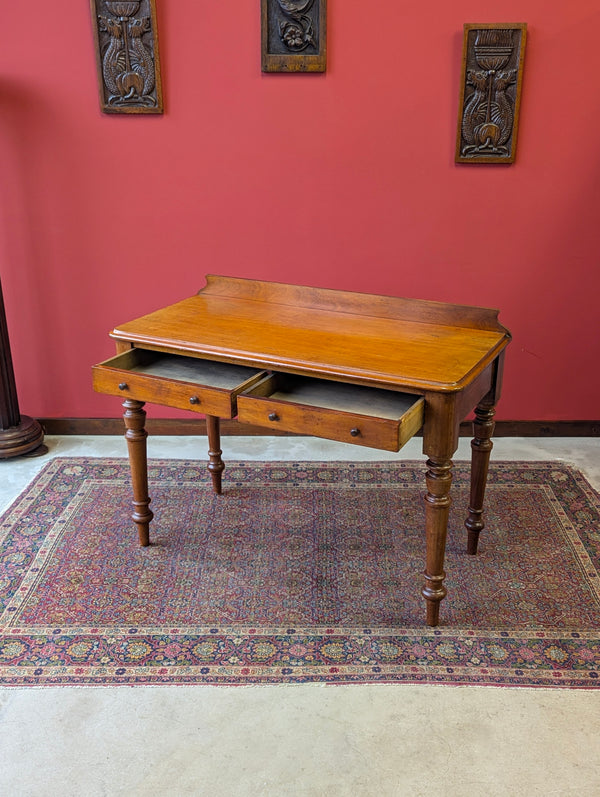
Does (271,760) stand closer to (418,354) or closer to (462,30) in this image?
(418,354)

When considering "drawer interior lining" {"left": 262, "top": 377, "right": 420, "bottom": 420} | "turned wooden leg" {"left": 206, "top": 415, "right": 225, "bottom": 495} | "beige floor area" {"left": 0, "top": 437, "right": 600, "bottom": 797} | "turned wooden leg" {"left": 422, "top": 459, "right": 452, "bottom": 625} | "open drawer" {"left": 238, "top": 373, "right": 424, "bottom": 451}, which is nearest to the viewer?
"beige floor area" {"left": 0, "top": 437, "right": 600, "bottom": 797}

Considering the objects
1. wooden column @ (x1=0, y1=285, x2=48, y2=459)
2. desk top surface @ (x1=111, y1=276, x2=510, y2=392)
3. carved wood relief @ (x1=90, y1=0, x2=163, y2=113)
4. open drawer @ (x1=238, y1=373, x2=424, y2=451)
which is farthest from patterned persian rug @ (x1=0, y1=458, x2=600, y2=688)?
carved wood relief @ (x1=90, y1=0, x2=163, y2=113)

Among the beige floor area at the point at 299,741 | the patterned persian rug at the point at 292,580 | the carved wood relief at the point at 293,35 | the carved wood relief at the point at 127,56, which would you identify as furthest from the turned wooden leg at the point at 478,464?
the carved wood relief at the point at 127,56

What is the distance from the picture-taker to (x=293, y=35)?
3254 millimetres

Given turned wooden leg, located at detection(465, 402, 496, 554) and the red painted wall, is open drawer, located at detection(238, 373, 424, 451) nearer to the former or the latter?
turned wooden leg, located at detection(465, 402, 496, 554)

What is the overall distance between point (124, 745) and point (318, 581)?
2.85ft

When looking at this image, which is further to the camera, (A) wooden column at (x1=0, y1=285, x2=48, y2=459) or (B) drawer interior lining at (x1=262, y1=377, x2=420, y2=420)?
(A) wooden column at (x1=0, y1=285, x2=48, y2=459)

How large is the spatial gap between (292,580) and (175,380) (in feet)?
2.58

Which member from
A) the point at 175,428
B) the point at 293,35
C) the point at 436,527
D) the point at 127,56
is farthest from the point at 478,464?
the point at 127,56

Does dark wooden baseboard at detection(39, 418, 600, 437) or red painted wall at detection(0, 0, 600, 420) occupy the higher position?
red painted wall at detection(0, 0, 600, 420)

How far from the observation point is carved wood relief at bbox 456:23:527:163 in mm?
3205

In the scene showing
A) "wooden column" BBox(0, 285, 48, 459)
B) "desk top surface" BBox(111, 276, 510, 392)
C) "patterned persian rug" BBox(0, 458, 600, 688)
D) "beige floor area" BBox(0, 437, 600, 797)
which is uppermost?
"desk top surface" BBox(111, 276, 510, 392)

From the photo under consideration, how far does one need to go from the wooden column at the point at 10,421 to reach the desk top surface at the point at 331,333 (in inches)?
41.1

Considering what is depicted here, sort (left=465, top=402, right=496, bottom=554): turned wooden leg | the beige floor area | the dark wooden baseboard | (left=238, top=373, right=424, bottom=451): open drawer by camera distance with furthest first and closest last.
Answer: the dark wooden baseboard
(left=465, top=402, right=496, bottom=554): turned wooden leg
(left=238, top=373, right=424, bottom=451): open drawer
the beige floor area
